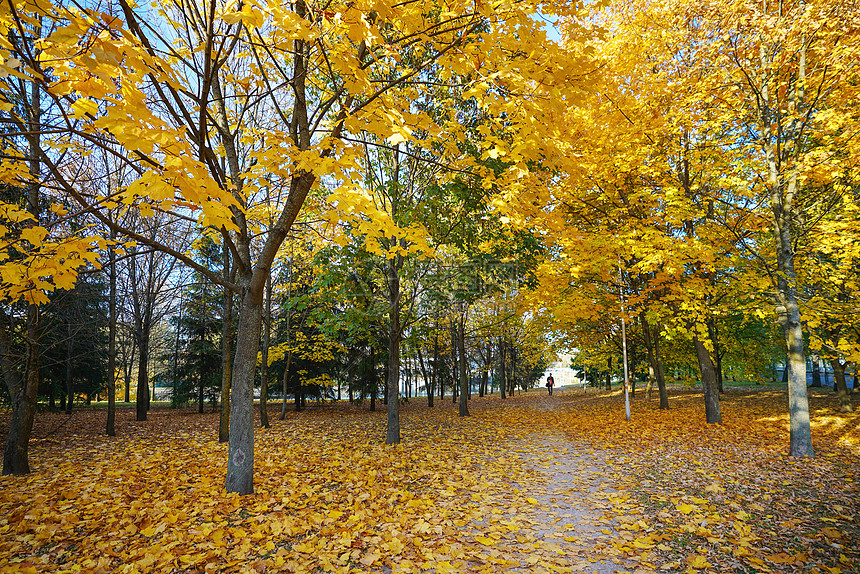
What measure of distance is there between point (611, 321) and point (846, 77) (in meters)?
9.01

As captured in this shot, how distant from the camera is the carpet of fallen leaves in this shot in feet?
10.5

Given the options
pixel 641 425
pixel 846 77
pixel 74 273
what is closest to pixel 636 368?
pixel 641 425

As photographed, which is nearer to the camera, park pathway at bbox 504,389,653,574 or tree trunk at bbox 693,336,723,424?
park pathway at bbox 504,389,653,574

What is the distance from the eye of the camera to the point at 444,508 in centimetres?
441

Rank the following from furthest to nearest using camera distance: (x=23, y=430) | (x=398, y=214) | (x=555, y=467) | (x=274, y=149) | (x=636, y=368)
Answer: (x=636, y=368) < (x=398, y=214) < (x=555, y=467) < (x=23, y=430) < (x=274, y=149)

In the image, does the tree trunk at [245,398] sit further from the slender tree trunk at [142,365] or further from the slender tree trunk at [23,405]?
the slender tree trunk at [142,365]

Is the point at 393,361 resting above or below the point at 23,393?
above

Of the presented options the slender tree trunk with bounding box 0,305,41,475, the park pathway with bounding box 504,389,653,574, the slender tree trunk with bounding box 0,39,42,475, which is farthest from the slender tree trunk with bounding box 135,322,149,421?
the park pathway with bounding box 504,389,653,574

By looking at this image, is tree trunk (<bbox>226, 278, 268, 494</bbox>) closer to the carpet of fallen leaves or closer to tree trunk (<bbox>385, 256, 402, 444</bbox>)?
the carpet of fallen leaves

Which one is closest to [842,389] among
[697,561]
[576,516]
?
[576,516]

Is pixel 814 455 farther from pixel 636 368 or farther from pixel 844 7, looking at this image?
pixel 636 368

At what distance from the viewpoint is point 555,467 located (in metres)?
6.31

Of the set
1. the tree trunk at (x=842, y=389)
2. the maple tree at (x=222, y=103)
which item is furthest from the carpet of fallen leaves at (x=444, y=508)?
the tree trunk at (x=842, y=389)

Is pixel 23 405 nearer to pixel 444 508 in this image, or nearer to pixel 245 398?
pixel 245 398
